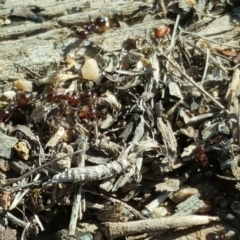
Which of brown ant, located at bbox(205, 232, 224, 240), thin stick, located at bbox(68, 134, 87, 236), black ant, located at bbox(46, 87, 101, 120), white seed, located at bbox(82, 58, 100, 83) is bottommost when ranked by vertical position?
brown ant, located at bbox(205, 232, 224, 240)

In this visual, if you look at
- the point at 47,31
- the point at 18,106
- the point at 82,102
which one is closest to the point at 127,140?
the point at 82,102

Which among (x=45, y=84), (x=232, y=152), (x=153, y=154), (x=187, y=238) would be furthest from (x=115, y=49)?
(x=187, y=238)

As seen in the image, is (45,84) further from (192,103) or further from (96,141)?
(192,103)

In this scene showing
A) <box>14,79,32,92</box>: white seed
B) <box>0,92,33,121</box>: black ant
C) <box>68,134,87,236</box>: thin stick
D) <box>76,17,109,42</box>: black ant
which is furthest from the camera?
<box>76,17,109,42</box>: black ant

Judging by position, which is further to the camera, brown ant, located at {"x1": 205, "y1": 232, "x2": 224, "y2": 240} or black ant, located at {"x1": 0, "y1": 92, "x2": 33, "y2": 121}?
black ant, located at {"x1": 0, "y1": 92, "x2": 33, "y2": 121}

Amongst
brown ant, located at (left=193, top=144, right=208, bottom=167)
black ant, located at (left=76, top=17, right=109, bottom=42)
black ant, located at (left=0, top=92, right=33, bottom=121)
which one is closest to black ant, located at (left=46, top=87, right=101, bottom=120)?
black ant, located at (left=0, top=92, right=33, bottom=121)

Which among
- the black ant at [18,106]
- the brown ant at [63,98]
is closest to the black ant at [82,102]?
the brown ant at [63,98]

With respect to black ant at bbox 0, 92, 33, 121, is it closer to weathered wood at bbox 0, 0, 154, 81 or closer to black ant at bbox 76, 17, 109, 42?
weathered wood at bbox 0, 0, 154, 81

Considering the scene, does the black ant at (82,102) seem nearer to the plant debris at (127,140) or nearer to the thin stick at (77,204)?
the plant debris at (127,140)
